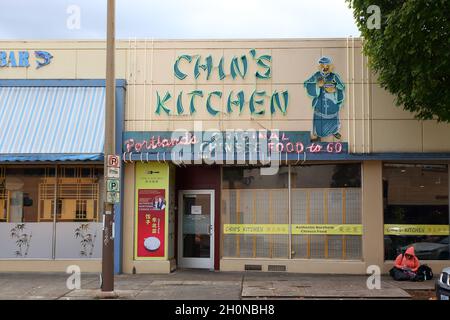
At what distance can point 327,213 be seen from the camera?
14.9 meters

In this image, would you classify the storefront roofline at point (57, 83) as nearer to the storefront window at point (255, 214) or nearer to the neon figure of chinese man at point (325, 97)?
the storefront window at point (255, 214)

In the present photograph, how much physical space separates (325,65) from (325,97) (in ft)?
2.74

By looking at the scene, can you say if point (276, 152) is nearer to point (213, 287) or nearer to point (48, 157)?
point (213, 287)

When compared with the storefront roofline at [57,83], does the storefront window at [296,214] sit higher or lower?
lower

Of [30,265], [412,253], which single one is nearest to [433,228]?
[412,253]

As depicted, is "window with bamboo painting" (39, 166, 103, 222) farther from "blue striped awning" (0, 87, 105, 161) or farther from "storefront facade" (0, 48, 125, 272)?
"blue striped awning" (0, 87, 105, 161)

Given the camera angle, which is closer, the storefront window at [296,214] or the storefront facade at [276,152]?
the storefront facade at [276,152]

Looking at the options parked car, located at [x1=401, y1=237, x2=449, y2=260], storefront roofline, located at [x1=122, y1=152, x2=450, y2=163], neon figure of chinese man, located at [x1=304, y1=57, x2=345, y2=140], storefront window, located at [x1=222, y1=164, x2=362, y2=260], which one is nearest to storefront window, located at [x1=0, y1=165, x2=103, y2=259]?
storefront roofline, located at [x1=122, y1=152, x2=450, y2=163]

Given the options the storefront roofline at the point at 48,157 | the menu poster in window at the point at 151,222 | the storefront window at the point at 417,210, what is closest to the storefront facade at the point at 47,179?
the storefront roofline at the point at 48,157

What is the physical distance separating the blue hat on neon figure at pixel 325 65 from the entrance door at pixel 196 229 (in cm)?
431

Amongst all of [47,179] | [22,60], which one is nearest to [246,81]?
[47,179]

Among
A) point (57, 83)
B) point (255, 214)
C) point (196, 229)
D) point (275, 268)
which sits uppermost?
point (57, 83)

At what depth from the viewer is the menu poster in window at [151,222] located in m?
14.7

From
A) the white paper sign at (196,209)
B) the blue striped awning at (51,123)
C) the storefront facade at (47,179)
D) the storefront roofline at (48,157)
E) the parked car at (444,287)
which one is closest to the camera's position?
the parked car at (444,287)
